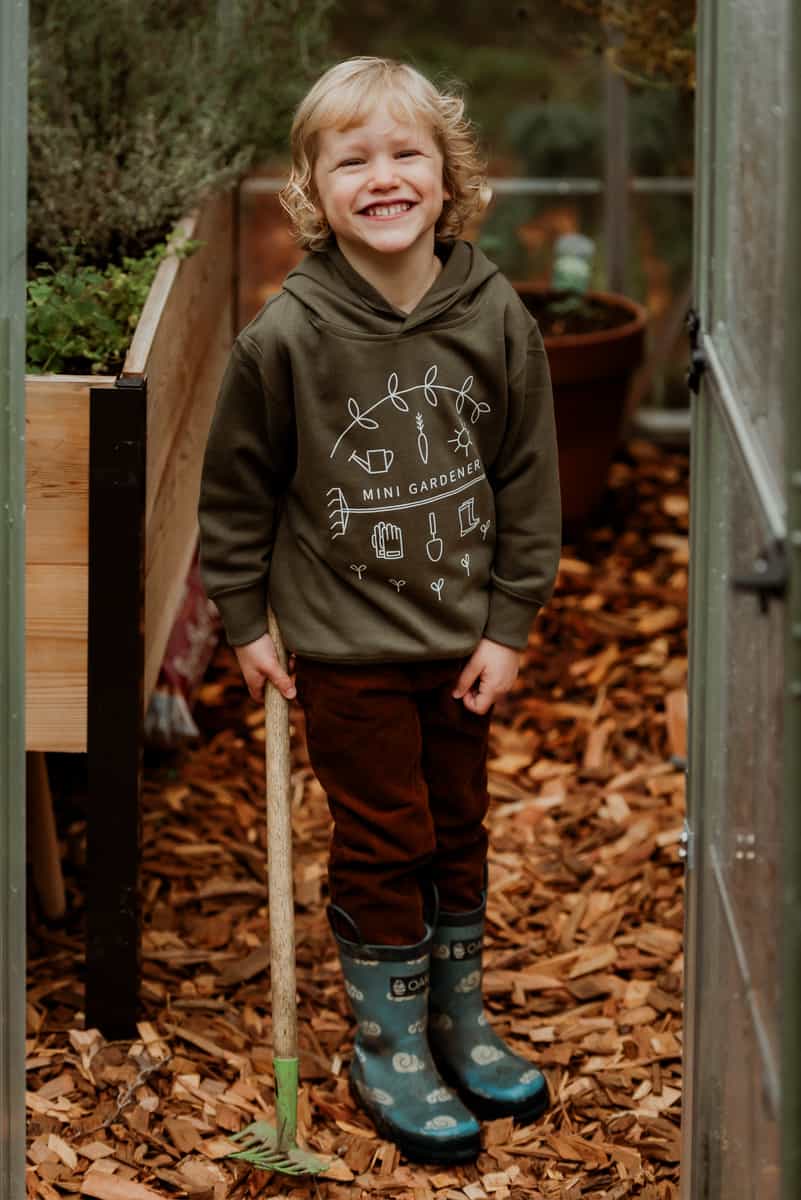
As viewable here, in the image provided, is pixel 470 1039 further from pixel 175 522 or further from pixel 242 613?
pixel 175 522

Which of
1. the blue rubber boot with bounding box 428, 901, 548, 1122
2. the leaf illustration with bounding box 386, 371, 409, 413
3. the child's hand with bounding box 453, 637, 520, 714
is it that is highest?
the leaf illustration with bounding box 386, 371, 409, 413

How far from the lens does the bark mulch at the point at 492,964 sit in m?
2.72

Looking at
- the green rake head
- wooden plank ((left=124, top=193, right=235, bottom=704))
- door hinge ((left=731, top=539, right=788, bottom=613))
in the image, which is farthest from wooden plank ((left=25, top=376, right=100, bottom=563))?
door hinge ((left=731, top=539, right=788, bottom=613))

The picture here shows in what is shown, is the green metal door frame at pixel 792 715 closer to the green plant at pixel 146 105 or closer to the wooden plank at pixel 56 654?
the wooden plank at pixel 56 654

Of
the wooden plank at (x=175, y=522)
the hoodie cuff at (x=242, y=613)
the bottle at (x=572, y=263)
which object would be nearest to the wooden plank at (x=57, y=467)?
the wooden plank at (x=175, y=522)

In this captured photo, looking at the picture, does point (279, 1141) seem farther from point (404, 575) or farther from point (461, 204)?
point (461, 204)

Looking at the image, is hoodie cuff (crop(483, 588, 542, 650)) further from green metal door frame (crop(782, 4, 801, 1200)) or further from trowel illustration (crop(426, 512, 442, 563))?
green metal door frame (crop(782, 4, 801, 1200))

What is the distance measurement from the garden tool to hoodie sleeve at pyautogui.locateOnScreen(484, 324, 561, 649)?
13.0 inches

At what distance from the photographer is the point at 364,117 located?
2.42 meters

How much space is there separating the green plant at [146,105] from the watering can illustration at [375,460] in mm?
1034

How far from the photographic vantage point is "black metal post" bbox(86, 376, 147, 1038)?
9.07 feet

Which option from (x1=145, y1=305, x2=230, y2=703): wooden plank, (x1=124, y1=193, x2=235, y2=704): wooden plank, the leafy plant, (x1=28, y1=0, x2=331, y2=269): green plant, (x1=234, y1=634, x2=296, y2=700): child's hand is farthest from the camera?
the leafy plant

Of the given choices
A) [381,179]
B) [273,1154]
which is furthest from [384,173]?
[273,1154]

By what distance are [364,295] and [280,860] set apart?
0.81 metres
